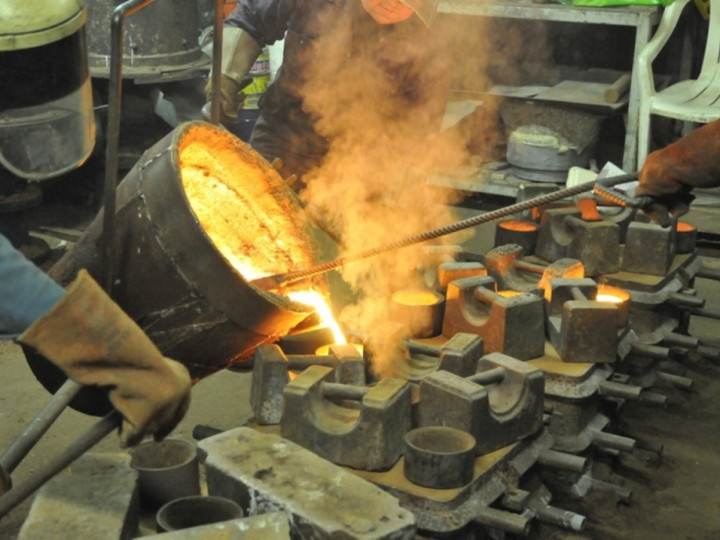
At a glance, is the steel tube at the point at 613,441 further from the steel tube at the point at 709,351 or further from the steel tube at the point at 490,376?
the steel tube at the point at 709,351

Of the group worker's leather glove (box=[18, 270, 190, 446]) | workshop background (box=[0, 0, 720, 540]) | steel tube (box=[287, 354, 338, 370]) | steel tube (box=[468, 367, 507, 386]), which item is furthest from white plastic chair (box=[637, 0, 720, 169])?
worker's leather glove (box=[18, 270, 190, 446])

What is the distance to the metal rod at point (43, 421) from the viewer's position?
1.77 m

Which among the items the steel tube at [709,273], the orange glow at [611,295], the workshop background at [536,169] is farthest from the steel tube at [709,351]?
the orange glow at [611,295]

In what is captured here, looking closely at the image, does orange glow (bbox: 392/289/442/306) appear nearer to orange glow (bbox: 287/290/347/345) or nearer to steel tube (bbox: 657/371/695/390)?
orange glow (bbox: 287/290/347/345)

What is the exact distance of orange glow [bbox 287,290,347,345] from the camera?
2.76m

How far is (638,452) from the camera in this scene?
114 inches

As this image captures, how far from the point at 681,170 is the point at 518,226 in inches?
27.8

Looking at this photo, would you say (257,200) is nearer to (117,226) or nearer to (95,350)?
(117,226)

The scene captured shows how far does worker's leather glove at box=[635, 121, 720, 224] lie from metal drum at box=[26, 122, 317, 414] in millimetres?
1113

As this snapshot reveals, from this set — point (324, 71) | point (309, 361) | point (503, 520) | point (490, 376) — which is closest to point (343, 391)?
point (309, 361)

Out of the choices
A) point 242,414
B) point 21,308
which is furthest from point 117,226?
point 242,414

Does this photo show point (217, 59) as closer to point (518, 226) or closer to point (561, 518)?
point (518, 226)

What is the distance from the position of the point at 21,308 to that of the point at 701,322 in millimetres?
2997

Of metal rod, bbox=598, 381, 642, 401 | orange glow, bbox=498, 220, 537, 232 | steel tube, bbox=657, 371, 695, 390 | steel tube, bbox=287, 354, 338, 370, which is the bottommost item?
steel tube, bbox=657, 371, 695, 390
